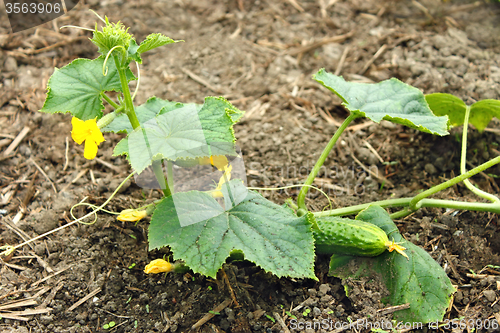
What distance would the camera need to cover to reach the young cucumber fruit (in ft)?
7.45

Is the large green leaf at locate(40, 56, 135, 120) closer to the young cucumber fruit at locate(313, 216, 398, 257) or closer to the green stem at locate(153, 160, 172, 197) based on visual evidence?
the green stem at locate(153, 160, 172, 197)

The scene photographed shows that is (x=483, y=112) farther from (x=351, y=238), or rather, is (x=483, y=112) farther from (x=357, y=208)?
(x=351, y=238)

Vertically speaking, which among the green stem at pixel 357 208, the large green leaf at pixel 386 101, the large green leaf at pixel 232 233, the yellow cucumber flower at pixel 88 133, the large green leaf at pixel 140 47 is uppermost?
the large green leaf at pixel 140 47

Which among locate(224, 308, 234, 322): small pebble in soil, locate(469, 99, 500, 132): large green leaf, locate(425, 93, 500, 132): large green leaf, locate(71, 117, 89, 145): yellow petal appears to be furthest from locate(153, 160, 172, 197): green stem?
locate(469, 99, 500, 132): large green leaf

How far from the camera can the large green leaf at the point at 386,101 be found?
2.53 m

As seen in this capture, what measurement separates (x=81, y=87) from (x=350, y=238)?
5.61 feet

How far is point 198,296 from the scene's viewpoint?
2271 millimetres

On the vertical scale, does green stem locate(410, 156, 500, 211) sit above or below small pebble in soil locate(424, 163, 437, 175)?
above

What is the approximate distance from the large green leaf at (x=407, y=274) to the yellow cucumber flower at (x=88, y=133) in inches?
60.1

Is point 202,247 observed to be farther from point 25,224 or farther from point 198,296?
point 25,224

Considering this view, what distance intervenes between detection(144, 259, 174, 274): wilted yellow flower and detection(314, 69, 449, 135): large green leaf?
1.47 m

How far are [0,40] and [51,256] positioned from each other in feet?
8.78

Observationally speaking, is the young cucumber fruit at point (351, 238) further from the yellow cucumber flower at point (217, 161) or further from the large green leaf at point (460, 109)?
the large green leaf at point (460, 109)

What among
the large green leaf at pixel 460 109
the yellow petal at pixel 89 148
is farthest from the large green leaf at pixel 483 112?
the yellow petal at pixel 89 148
